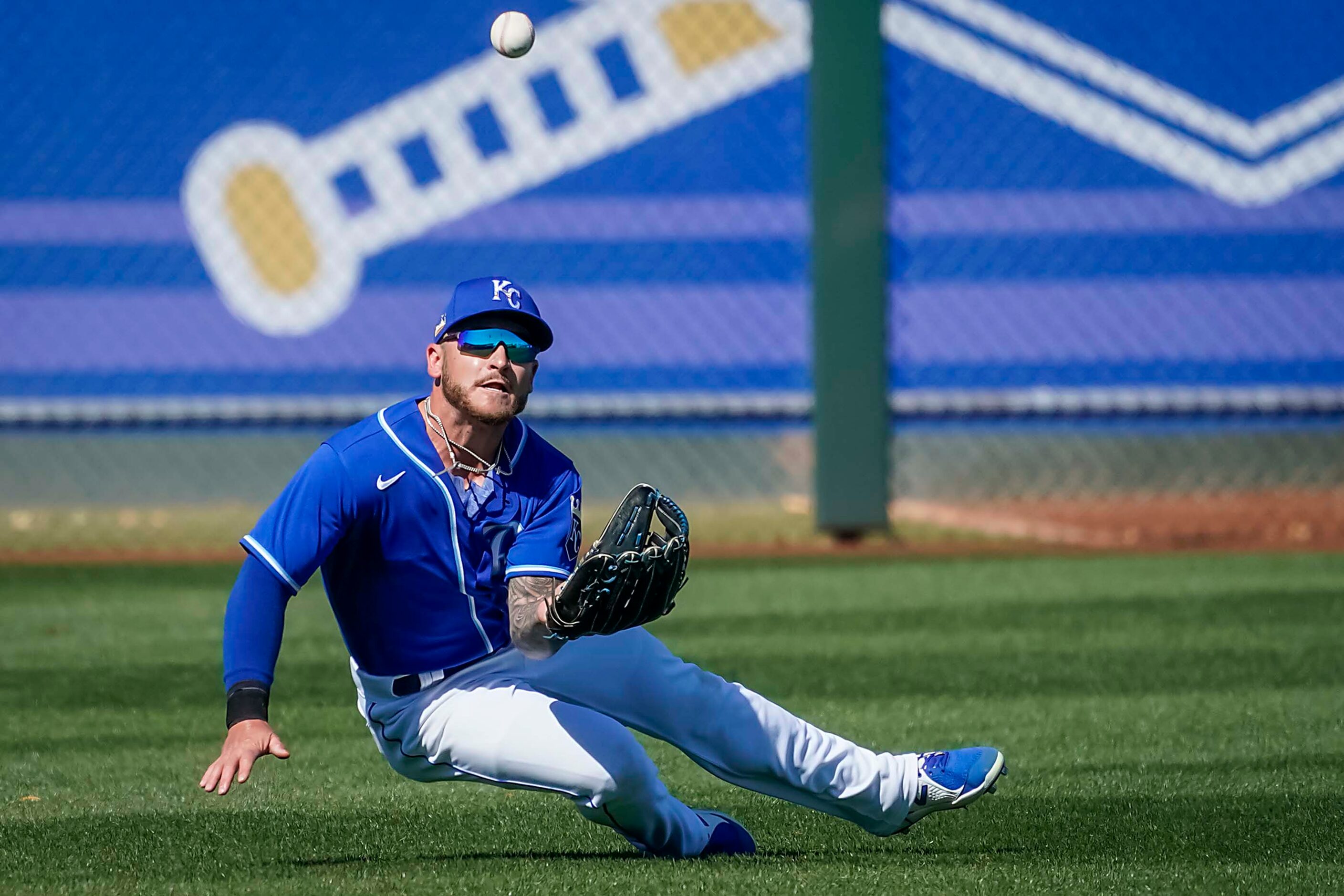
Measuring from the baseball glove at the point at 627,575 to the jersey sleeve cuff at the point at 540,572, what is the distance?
124mm

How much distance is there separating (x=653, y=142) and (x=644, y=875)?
24.1 feet

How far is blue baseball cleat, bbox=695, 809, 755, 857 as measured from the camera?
3.84 metres

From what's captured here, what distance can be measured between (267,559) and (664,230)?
705cm

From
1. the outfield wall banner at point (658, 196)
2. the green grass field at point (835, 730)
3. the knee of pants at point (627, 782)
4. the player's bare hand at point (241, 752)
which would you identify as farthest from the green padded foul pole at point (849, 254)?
the player's bare hand at point (241, 752)

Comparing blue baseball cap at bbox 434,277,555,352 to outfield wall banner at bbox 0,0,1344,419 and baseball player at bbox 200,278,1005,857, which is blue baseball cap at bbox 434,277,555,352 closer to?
baseball player at bbox 200,278,1005,857

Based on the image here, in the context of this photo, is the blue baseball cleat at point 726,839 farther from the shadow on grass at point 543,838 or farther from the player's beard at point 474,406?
the player's beard at point 474,406

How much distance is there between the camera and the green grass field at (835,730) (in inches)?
144

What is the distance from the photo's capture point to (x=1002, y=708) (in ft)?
18.3

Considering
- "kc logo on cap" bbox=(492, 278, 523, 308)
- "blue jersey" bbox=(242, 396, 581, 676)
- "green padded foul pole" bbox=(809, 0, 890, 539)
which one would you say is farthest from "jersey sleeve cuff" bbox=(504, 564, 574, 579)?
"green padded foul pole" bbox=(809, 0, 890, 539)

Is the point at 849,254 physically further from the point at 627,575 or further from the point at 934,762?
the point at 627,575

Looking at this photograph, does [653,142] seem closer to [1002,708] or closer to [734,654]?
[734,654]

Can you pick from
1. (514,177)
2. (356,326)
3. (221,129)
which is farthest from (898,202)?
(221,129)

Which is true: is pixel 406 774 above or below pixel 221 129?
below

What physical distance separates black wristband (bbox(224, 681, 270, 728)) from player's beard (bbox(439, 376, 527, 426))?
A: 2.20ft
